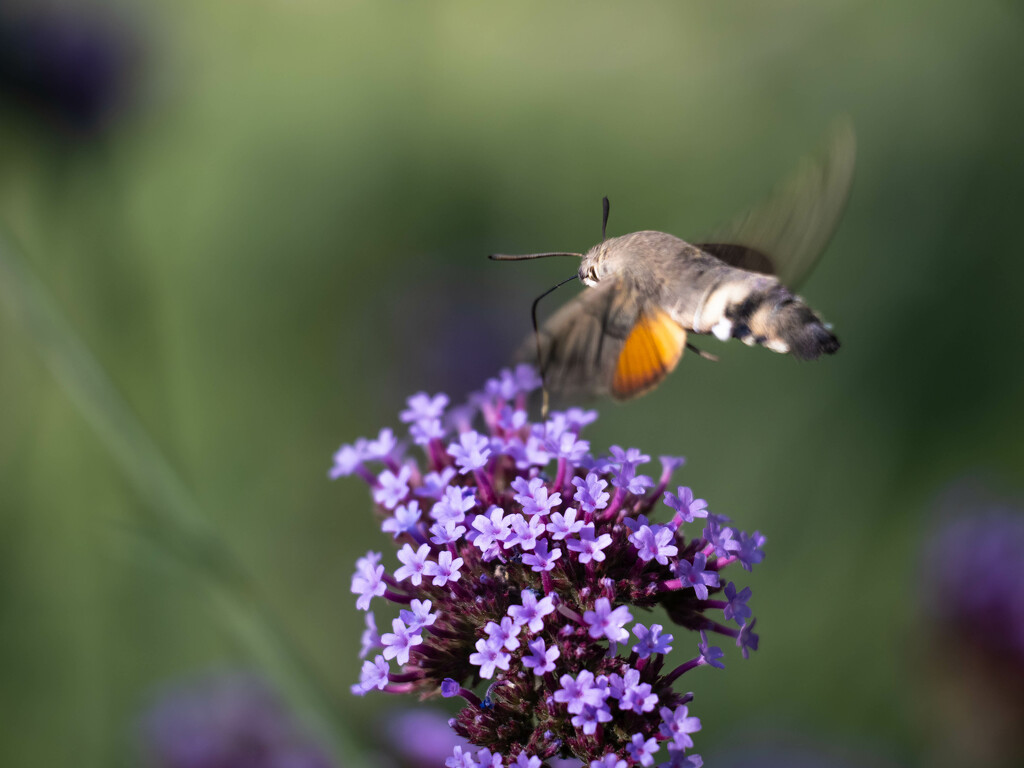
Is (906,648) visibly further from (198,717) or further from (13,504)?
(13,504)

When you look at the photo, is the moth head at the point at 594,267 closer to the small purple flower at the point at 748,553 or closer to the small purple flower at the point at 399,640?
the small purple flower at the point at 748,553

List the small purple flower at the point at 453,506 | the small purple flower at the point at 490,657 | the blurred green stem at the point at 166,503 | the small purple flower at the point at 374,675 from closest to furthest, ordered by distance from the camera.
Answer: the small purple flower at the point at 490,657
the small purple flower at the point at 374,675
the small purple flower at the point at 453,506
the blurred green stem at the point at 166,503

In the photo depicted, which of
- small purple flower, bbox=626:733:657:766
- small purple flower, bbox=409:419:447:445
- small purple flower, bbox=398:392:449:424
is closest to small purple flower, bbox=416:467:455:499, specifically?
small purple flower, bbox=409:419:447:445

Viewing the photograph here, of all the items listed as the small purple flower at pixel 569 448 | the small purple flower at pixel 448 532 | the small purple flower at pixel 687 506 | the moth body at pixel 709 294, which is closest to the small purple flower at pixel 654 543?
the small purple flower at pixel 687 506

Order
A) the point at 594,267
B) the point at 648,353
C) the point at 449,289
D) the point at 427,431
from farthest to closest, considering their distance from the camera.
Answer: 1. the point at 449,289
2. the point at 594,267
3. the point at 648,353
4. the point at 427,431

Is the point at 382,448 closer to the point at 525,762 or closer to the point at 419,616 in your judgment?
the point at 419,616

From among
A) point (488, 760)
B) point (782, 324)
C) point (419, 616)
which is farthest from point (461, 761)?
point (782, 324)

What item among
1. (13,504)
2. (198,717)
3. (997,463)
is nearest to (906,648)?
(997,463)
